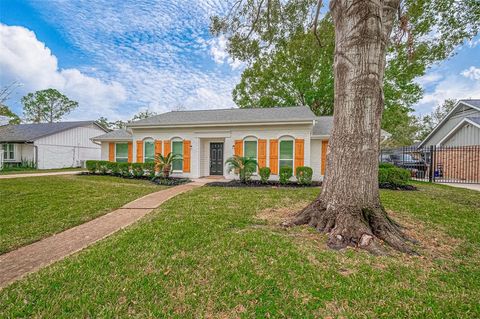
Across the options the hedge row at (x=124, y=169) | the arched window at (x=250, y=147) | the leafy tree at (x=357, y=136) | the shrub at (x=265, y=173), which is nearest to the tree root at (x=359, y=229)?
the leafy tree at (x=357, y=136)

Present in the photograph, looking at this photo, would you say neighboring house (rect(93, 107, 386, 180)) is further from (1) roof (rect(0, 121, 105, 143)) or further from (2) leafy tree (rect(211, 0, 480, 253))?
(1) roof (rect(0, 121, 105, 143))

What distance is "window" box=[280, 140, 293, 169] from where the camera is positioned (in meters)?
A: 11.5

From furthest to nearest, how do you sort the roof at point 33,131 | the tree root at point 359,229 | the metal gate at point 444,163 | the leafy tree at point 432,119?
the leafy tree at point 432,119 < the roof at point 33,131 < the metal gate at point 444,163 < the tree root at point 359,229

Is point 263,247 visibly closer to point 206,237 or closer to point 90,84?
point 206,237

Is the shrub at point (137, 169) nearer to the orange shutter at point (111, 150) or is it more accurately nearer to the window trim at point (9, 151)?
the orange shutter at point (111, 150)

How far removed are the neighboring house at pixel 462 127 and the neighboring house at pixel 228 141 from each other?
350 inches

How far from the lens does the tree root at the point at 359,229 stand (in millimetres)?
3305

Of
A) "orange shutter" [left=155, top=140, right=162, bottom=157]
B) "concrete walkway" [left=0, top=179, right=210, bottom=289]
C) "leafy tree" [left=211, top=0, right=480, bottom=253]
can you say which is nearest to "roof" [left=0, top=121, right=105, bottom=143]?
"orange shutter" [left=155, top=140, right=162, bottom=157]

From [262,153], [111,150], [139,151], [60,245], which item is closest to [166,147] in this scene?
[139,151]

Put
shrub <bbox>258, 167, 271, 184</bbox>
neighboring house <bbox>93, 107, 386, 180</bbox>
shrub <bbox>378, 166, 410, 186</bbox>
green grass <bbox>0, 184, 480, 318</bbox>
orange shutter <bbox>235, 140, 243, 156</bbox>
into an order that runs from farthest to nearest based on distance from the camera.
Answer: orange shutter <bbox>235, 140, 243, 156</bbox> → neighboring house <bbox>93, 107, 386, 180</bbox> → shrub <bbox>258, 167, 271, 184</bbox> → shrub <bbox>378, 166, 410, 186</bbox> → green grass <bbox>0, 184, 480, 318</bbox>

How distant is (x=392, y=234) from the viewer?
3574 millimetres

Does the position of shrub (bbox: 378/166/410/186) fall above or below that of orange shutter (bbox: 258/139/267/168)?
below

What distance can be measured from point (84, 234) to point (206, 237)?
2526 millimetres

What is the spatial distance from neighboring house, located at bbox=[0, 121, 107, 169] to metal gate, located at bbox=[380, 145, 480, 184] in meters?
26.0
